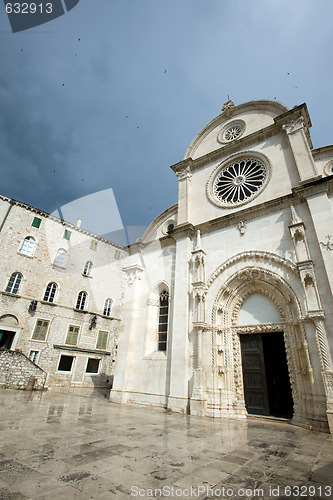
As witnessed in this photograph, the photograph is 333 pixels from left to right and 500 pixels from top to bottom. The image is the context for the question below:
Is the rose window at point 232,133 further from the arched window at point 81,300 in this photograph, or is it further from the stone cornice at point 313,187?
Result: the arched window at point 81,300

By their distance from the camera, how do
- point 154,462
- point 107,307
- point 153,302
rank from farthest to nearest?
point 107,307 < point 153,302 < point 154,462

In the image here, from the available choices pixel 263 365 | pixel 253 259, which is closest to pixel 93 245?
→ pixel 253 259

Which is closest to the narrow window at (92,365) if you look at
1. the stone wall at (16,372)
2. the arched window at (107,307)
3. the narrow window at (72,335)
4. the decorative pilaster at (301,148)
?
the narrow window at (72,335)

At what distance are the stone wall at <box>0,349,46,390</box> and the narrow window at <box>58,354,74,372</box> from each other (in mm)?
5235

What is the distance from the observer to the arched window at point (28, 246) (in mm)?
21084

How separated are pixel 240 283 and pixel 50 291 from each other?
17.3m

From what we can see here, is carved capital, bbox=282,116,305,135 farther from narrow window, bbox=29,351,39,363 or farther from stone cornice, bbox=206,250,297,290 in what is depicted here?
narrow window, bbox=29,351,39,363

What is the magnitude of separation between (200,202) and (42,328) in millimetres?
16374

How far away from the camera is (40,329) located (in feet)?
67.1

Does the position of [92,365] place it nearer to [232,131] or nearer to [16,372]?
[16,372]

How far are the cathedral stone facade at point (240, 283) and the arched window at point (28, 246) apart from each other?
11.3m

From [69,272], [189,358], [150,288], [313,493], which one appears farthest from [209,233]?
[69,272]

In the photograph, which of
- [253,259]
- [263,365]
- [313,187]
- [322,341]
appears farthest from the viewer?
[253,259]

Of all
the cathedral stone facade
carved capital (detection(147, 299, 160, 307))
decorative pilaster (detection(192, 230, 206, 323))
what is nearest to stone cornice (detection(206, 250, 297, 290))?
the cathedral stone facade
